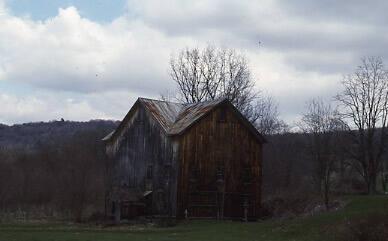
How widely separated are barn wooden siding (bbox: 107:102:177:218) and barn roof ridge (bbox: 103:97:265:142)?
1.69 ft

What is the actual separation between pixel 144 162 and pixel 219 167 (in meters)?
6.69

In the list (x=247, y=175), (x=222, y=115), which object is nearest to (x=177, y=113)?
(x=222, y=115)

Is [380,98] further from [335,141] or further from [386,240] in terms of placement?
[386,240]

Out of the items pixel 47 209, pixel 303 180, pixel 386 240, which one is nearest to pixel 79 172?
pixel 47 209

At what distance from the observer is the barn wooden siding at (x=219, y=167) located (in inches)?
1919

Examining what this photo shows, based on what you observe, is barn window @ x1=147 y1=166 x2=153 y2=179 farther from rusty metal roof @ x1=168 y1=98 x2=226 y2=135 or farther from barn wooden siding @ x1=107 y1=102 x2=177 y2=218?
rusty metal roof @ x1=168 y1=98 x2=226 y2=135

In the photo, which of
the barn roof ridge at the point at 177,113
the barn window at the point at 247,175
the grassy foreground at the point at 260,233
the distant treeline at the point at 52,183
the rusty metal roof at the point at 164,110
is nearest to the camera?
the grassy foreground at the point at 260,233

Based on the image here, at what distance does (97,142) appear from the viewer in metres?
95.1

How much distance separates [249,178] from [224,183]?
2.73 metres

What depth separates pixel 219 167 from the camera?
50031mm

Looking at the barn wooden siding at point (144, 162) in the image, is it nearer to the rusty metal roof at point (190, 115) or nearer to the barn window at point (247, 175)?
the rusty metal roof at point (190, 115)

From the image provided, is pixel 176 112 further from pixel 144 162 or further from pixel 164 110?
pixel 144 162

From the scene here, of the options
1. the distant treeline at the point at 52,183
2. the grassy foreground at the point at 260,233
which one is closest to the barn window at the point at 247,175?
the grassy foreground at the point at 260,233

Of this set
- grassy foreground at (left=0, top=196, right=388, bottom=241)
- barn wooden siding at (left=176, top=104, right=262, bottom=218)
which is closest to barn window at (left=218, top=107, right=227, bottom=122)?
barn wooden siding at (left=176, top=104, right=262, bottom=218)
